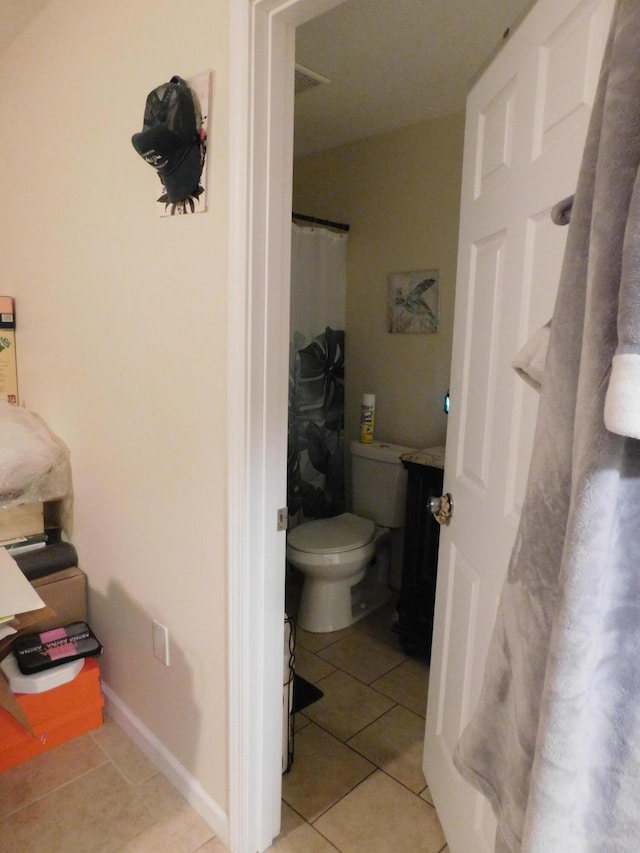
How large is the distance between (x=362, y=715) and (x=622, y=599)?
1.69 m

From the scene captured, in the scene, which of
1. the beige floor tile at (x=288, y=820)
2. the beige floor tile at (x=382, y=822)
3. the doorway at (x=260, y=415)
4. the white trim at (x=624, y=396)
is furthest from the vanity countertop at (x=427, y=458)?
the white trim at (x=624, y=396)

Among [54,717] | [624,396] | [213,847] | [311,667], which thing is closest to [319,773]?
[213,847]

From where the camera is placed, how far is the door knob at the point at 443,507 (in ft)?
4.83

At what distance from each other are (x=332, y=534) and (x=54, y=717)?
128 centimetres

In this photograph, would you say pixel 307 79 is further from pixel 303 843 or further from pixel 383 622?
pixel 303 843

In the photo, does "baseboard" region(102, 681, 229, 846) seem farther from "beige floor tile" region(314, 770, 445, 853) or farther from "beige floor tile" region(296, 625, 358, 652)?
"beige floor tile" region(296, 625, 358, 652)

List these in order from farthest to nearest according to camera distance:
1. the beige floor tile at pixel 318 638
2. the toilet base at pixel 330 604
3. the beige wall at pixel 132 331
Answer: the toilet base at pixel 330 604, the beige floor tile at pixel 318 638, the beige wall at pixel 132 331

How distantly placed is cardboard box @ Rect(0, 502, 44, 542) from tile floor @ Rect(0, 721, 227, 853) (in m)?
0.72

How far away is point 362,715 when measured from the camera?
2027 mm

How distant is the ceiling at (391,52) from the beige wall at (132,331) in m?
0.41

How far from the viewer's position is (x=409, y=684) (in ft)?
7.24

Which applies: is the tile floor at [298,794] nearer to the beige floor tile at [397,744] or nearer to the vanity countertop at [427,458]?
the beige floor tile at [397,744]

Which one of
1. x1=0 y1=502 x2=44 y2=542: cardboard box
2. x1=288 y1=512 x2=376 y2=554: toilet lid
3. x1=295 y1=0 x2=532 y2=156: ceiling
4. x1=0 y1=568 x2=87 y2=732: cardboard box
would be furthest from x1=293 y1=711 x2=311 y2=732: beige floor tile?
x1=295 y1=0 x2=532 y2=156: ceiling

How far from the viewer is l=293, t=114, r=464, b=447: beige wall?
256 centimetres
